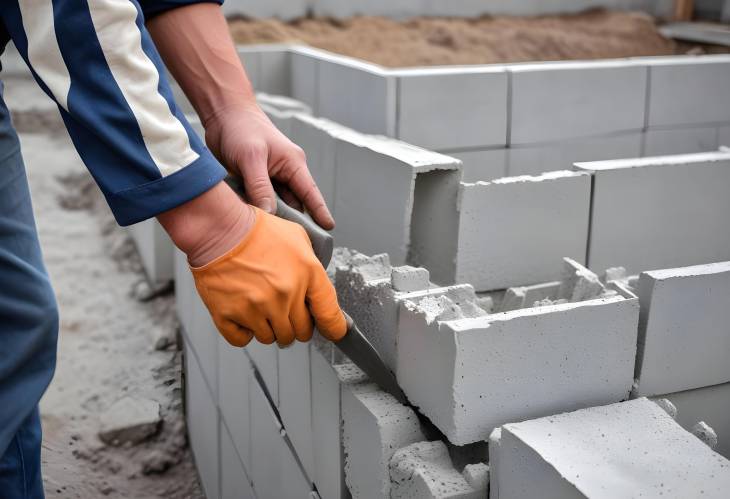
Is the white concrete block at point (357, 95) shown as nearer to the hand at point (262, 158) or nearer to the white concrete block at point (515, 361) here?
the hand at point (262, 158)

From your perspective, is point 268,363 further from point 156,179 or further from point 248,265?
point 156,179

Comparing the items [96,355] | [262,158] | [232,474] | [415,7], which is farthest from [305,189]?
[415,7]

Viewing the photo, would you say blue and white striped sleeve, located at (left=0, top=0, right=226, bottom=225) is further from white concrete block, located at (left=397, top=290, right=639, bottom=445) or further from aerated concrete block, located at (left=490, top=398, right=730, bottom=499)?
aerated concrete block, located at (left=490, top=398, right=730, bottom=499)

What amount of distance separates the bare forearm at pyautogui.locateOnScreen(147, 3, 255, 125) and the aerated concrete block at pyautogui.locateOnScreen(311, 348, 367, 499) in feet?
2.65

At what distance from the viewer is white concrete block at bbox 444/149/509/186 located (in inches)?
147

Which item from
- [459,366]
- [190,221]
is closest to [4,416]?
[190,221]

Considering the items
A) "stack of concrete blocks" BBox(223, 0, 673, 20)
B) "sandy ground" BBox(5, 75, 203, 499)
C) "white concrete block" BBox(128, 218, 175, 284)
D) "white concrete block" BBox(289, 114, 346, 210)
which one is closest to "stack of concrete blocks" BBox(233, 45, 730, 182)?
"white concrete block" BBox(289, 114, 346, 210)

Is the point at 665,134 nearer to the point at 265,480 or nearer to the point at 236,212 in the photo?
the point at 265,480

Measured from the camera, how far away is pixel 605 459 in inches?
57.6

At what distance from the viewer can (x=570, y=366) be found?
1.75 m

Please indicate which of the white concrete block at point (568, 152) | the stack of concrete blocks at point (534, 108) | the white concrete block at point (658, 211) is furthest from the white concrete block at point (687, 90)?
the white concrete block at point (658, 211)

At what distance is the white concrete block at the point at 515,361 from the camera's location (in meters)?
1.65

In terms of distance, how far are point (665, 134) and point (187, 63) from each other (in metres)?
2.70

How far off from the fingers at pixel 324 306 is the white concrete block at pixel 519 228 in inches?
21.3
